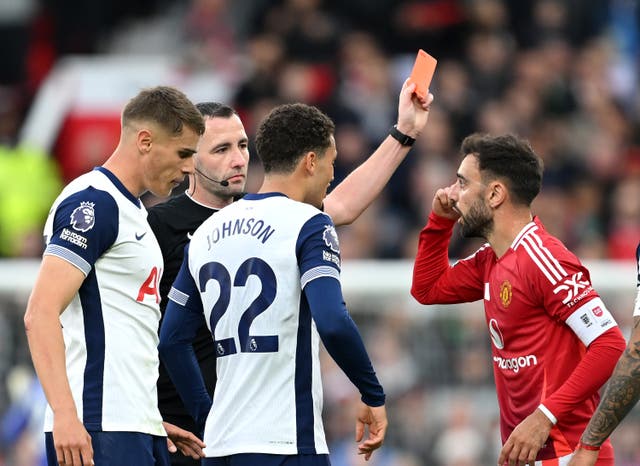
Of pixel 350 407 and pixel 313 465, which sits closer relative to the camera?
pixel 313 465

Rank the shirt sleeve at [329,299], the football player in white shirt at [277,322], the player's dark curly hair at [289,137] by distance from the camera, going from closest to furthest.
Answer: the shirt sleeve at [329,299]
the football player in white shirt at [277,322]
the player's dark curly hair at [289,137]

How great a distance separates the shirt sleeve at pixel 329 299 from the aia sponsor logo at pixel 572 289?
932mm

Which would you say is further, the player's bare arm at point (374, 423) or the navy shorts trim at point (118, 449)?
the player's bare arm at point (374, 423)

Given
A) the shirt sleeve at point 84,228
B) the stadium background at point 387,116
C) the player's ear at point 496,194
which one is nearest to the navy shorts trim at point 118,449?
the shirt sleeve at point 84,228

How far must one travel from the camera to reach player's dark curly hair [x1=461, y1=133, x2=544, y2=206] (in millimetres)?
6438

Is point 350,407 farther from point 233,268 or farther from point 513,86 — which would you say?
point 233,268

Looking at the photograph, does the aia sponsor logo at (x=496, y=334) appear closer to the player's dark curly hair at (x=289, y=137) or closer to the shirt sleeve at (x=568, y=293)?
the shirt sleeve at (x=568, y=293)

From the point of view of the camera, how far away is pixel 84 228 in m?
5.54

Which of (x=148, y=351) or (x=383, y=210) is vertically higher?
(x=383, y=210)

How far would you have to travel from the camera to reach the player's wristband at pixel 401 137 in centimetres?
706

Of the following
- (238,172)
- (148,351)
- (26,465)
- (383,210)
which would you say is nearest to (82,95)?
(383,210)

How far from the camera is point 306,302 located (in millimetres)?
5691

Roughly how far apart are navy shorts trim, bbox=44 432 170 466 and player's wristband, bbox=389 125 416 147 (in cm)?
216

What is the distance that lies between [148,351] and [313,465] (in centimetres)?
82
